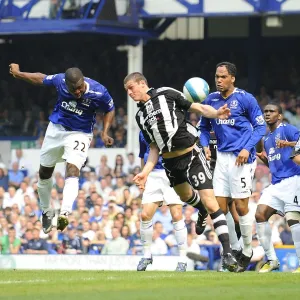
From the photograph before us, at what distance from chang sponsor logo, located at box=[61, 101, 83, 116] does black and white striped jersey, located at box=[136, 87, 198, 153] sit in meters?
1.80

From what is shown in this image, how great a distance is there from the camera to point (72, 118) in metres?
15.4

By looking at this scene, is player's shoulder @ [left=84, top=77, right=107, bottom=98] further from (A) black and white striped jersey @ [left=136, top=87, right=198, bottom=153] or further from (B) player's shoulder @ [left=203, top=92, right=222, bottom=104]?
(A) black and white striped jersey @ [left=136, top=87, right=198, bottom=153]

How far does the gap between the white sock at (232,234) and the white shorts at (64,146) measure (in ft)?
7.21

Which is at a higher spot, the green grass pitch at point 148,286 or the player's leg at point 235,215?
the player's leg at point 235,215

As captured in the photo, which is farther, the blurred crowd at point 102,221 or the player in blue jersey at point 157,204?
the blurred crowd at point 102,221

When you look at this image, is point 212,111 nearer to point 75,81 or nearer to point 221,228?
point 221,228

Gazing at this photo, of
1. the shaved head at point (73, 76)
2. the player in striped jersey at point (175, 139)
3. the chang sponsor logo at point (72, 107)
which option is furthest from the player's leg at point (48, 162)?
the player in striped jersey at point (175, 139)

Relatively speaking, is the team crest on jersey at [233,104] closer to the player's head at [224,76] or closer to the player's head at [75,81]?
the player's head at [224,76]

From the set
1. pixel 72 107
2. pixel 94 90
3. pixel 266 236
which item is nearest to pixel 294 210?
pixel 266 236

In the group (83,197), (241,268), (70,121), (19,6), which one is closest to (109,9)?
(19,6)

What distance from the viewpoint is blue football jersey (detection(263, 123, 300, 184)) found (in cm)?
1545

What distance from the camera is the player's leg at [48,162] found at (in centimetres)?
1558

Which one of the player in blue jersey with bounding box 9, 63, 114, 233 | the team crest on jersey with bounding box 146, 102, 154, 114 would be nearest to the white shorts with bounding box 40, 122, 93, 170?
the player in blue jersey with bounding box 9, 63, 114, 233

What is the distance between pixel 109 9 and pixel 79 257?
809cm
